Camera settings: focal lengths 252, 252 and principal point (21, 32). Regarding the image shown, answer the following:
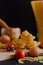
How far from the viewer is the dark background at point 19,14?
2.09 meters

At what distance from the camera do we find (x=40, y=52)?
3.07ft

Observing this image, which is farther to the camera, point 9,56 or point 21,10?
point 21,10

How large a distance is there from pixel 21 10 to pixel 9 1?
4.9 inches

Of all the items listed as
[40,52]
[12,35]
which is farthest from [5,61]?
[12,35]

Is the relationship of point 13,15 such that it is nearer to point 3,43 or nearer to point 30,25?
point 30,25

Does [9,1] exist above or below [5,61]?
above

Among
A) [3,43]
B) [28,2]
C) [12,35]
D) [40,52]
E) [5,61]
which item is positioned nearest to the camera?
[5,61]

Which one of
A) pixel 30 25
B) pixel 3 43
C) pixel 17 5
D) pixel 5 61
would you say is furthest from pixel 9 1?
pixel 5 61

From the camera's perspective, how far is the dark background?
2088mm

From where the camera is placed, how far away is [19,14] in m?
2.11

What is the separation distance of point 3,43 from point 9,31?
6.1 inches

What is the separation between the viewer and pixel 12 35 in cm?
122

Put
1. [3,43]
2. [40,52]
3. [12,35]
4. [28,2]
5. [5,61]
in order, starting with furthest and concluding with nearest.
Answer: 1. [28,2]
2. [12,35]
3. [3,43]
4. [40,52]
5. [5,61]

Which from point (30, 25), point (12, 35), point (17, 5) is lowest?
point (12, 35)
